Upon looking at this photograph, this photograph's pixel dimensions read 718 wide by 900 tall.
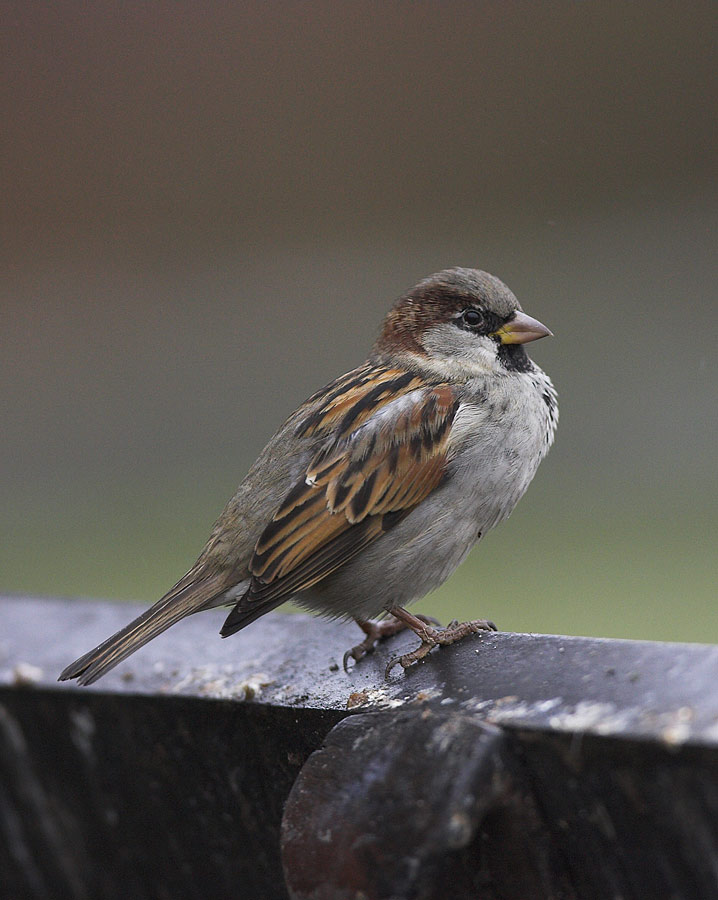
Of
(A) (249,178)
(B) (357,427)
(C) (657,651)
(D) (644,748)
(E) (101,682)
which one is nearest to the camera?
(D) (644,748)

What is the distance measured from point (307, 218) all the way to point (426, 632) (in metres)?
8.83

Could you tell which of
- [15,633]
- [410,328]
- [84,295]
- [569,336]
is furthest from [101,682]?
[84,295]

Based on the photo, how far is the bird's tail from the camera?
2309 mm

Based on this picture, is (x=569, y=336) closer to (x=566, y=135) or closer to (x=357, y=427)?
(x=566, y=135)

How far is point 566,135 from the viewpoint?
10180 mm

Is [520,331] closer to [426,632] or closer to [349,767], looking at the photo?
[426,632]

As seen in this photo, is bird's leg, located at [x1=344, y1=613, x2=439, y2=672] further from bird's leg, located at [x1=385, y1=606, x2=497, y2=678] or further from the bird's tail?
the bird's tail

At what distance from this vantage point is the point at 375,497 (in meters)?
2.69

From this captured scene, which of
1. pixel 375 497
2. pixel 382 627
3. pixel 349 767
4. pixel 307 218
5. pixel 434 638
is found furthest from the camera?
pixel 307 218

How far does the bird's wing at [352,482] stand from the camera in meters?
2.63

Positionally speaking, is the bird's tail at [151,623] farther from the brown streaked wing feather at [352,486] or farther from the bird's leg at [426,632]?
the bird's leg at [426,632]

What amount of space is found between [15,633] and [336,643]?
2.45 ft

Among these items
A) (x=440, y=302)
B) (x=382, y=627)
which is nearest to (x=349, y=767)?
(x=382, y=627)

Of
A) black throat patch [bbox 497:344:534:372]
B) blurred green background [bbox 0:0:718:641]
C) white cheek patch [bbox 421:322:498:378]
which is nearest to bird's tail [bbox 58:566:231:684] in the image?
white cheek patch [bbox 421:322:498:378]
